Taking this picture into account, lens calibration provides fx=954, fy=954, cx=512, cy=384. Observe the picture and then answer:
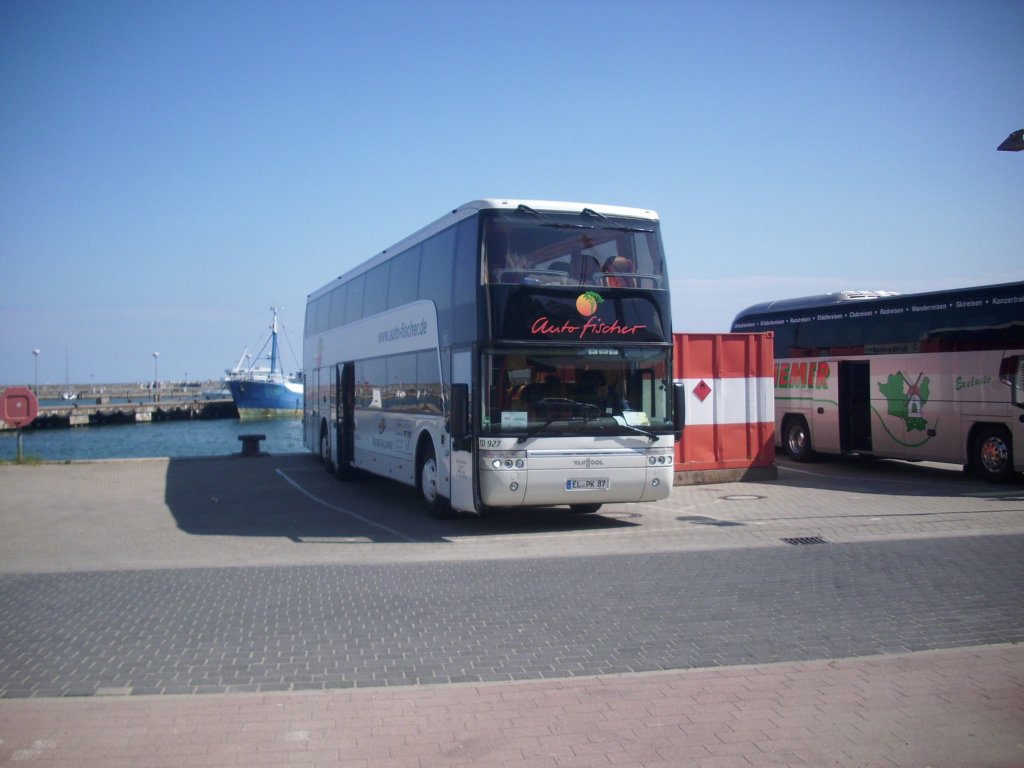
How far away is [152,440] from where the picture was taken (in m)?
58.7

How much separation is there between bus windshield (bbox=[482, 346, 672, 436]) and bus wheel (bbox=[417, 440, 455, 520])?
2146 mm

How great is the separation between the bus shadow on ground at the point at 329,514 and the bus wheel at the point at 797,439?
7767 mm

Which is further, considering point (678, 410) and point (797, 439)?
point (797, 439)

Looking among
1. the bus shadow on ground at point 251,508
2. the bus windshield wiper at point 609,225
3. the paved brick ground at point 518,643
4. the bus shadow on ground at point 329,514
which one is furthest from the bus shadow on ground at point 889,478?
the bus shadow on ground at point 251,508

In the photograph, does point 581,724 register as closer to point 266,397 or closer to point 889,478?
point 889,478

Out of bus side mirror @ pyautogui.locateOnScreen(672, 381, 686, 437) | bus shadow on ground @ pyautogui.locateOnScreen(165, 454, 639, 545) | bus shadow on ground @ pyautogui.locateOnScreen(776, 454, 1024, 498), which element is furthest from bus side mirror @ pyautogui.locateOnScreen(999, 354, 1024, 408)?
bus side mirror @ pyautogui.locateOnScreen(672, 381, 686, 437)

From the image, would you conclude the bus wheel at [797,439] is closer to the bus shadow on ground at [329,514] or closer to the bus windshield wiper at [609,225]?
the bus shadow on ground at [329,514]

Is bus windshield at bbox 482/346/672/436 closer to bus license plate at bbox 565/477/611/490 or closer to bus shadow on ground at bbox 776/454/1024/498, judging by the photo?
bus license plate at bbox 565/477/611/490

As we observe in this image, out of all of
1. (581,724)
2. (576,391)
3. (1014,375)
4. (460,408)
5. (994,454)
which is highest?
(1014,375)

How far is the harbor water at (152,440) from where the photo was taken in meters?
45.8

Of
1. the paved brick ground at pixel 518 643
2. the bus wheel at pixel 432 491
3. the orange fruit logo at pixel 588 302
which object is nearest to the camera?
the paved brick ground at pixel 518 643

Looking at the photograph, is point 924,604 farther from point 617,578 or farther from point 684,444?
point 684,444

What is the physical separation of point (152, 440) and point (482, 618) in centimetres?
5531

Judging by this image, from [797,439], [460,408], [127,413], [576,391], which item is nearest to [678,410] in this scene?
[576,391]
